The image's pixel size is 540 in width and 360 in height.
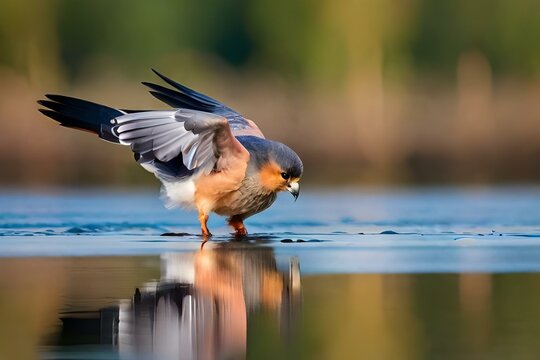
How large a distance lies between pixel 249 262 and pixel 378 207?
548 centimetres

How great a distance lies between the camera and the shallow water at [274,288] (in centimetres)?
582

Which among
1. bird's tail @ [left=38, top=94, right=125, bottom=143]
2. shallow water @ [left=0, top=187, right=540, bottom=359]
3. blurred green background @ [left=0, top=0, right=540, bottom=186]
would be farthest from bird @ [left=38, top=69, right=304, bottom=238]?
blurred green background @ [left=0, top=0, right=540, bottom=186]

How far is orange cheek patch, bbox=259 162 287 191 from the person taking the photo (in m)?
10.3

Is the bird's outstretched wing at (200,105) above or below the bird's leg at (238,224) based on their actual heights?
above

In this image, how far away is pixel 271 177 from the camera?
1032cm

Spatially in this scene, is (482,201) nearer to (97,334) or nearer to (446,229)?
(446,229)

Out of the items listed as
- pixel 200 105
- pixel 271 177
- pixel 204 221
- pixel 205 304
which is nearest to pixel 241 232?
pixel 204 221

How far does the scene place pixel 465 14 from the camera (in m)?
31.2

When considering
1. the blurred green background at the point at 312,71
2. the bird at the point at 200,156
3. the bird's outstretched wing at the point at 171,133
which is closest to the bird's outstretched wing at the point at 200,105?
the bird at the point at 200,156

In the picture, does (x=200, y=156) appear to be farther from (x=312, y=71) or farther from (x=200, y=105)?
(x=312, y=71)

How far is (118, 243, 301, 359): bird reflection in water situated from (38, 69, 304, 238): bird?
1.12m

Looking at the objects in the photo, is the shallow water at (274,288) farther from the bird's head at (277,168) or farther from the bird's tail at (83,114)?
the bird's tail at (83,114)

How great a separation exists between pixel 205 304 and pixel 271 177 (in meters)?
3.61

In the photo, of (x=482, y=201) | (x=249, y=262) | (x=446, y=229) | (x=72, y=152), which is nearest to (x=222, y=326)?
(x=249, y=262)
